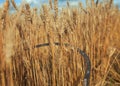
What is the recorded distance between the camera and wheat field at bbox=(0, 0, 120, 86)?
1.45m

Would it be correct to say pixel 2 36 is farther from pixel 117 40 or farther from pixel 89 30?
pixel 117 40

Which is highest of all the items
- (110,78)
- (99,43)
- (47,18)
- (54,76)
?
(47,18)

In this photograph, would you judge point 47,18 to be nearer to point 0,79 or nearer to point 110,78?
point 0,79

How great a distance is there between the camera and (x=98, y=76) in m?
2.08

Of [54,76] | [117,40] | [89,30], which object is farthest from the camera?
[117,40]

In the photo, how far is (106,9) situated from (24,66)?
82 cm

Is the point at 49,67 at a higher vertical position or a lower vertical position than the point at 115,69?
higher

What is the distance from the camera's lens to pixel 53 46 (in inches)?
64.8

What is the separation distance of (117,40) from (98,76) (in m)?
1.47

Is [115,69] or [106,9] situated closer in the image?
[106,9]

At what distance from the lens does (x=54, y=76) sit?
171 centimetres

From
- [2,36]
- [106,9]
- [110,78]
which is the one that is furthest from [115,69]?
[2,36]

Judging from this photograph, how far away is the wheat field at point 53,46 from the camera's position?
1.45 metres

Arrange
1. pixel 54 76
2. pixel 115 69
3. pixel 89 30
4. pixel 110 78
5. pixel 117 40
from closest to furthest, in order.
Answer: pixel 54 76
pixel 89 30
pixel 110 78
pixel 115 69
pixel 117 40
